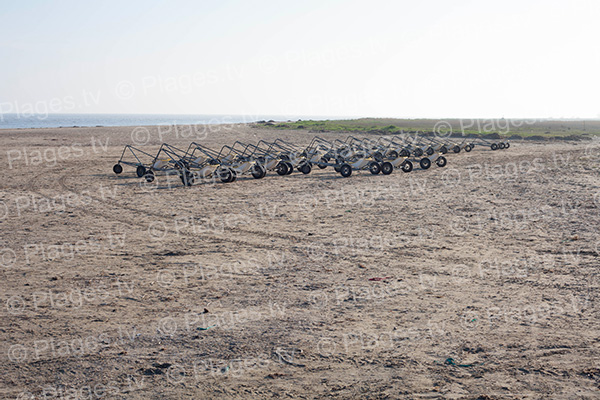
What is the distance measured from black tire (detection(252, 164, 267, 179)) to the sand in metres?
4.56

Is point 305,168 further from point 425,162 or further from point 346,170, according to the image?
point 425,162

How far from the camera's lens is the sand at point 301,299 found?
13.8 feet

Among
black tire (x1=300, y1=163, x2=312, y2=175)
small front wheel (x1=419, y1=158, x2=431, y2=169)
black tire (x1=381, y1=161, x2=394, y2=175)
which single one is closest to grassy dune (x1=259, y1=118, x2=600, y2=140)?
small front wheel (x1=419, y1=158, x2=431, y2=169)

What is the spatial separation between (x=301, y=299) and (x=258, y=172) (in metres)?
11.3

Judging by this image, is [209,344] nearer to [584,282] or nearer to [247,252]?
[247,252]

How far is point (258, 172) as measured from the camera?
669 inches

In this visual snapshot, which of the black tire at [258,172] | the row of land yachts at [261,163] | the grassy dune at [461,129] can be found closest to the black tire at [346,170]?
the row of land yachts at [261,163]

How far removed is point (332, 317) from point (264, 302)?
93cm

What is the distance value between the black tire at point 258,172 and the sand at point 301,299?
4561 mm

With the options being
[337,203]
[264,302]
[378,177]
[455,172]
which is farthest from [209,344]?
[455,172]

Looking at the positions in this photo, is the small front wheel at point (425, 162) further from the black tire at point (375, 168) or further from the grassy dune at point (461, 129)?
the grassy dune at point (461, 129)

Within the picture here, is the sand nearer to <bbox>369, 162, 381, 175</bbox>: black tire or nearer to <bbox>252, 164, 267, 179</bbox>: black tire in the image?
<bbox>252, 164, 267, 179</bbox>: black tire

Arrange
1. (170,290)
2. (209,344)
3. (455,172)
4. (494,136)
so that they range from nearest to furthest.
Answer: (209,344) < (170,290) < (455,172) < (494,136)

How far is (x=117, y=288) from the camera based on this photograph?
20.9 ft
